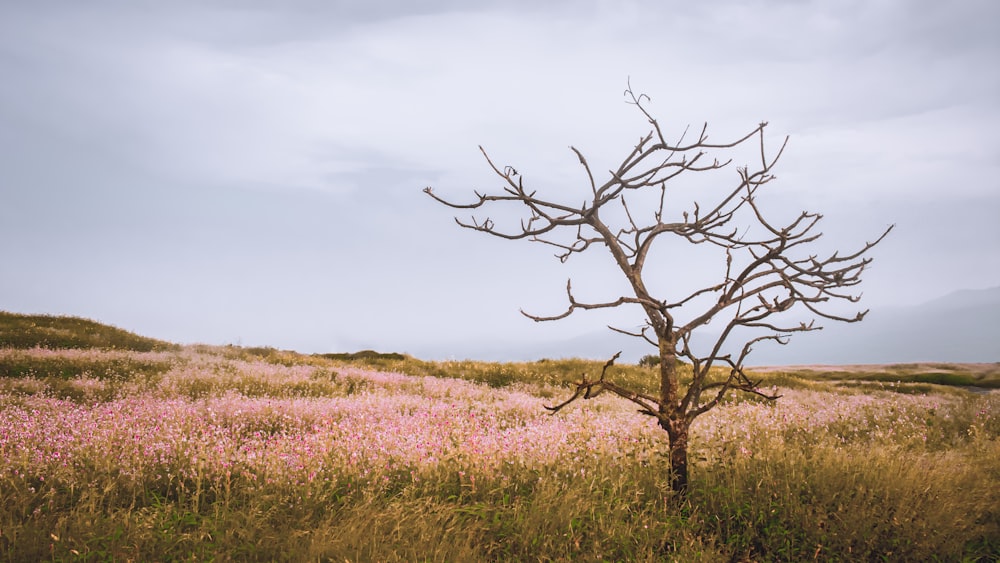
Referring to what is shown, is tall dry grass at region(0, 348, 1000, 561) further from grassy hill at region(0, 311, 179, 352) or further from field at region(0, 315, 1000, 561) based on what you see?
grassy hill at region(0, 311, 179, 352)

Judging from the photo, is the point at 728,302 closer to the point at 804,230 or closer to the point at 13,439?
the point at 804,230

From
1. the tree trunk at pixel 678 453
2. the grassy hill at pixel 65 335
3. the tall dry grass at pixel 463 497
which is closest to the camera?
the tall dry grass at pixel 463 497

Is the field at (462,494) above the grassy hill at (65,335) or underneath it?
underneath

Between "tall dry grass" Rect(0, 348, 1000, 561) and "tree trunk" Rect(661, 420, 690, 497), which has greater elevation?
"tree trunk" Rect(661, 420, 690, 497)

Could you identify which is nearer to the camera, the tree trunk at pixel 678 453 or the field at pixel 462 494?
the field at pixel 462 494

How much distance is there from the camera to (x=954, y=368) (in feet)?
85.2

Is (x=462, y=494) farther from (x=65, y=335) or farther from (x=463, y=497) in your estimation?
(x=65, y=335)

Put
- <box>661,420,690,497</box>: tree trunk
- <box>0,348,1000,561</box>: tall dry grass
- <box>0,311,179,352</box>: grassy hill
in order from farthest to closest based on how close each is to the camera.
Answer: <box>0,311,179,352</box>: grassy hill → <box>661,420,690,497</box>: tree trunk → <box>0,348,1000,561</box>: tall dry grass

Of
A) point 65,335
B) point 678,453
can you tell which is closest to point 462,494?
point 678,453

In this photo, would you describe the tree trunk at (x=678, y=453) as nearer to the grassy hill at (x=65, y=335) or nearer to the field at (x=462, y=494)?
the field at (x=462, y=494)

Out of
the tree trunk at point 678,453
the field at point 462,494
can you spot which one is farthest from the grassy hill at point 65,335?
the tree trunk at point 678,453

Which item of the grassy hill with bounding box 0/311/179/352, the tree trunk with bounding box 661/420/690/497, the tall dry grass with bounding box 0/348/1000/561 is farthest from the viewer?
the grassy hill with bounding box 0/311/179/352

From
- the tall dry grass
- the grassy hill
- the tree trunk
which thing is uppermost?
the grassy hill

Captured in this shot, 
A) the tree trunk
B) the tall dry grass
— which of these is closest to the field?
the tall dry grass
